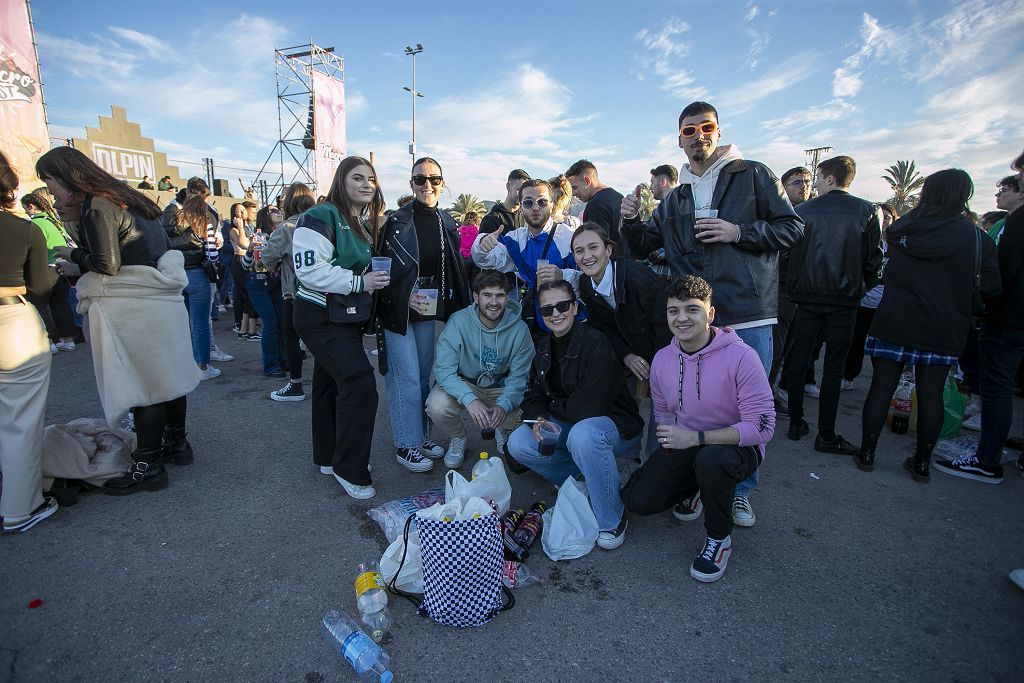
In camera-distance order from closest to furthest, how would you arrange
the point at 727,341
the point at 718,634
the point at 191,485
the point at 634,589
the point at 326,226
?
the point at 718,634, the point at 634,589, the point at 727,341, the point at 326,226, the point at 191,485

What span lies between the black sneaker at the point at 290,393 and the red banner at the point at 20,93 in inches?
437

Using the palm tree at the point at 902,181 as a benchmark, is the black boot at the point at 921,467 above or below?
below

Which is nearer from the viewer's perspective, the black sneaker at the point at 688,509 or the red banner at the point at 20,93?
the black sneaker at the point at 688,509

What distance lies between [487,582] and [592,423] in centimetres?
100

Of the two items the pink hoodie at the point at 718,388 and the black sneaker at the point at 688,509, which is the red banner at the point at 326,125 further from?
the black sneaker at the point at 688,509

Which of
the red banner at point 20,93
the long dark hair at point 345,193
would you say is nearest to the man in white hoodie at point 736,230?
the long dark hair at point 345,193

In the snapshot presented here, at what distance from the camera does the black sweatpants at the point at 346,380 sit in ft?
9.88

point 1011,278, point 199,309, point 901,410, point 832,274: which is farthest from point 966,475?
point 199,309

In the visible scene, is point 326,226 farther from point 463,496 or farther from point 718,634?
point 718,634

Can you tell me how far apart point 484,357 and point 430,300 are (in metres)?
0.54

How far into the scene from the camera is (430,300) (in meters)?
3.34

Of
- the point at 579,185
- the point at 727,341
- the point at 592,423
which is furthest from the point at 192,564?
the point at 579,185

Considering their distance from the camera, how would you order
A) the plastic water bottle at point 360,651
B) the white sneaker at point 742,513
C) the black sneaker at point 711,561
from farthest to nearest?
the white sneaker at point 742,513, the black sneaker at point 711,561, the plastic water bottle at point 360,651

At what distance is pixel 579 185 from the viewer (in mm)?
4750
